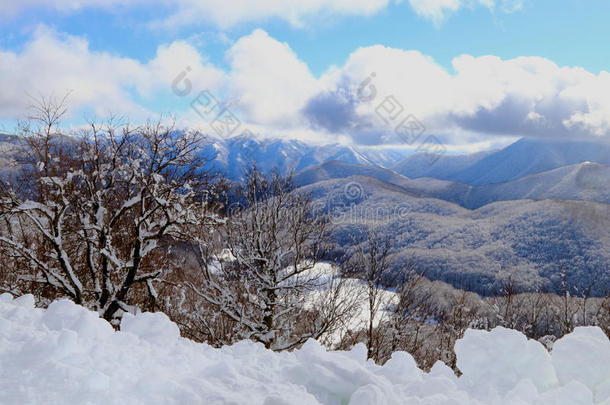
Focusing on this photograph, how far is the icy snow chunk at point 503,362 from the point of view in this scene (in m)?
4.72

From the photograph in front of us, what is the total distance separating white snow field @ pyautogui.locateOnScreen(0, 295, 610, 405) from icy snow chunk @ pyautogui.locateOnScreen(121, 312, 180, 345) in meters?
0.01

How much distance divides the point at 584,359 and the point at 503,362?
0.89 metres

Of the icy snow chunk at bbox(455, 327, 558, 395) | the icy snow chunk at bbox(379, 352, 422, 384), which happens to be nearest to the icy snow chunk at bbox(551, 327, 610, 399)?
the icy snow chunk at bbox(455, 327, 558, 395)

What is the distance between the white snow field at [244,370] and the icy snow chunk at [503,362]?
0.01 meters

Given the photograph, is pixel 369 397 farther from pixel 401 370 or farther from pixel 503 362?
pixel 503 362

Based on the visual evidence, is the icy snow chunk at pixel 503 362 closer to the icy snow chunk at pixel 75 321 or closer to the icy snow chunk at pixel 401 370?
the icy snow chunk at pixel 401 370

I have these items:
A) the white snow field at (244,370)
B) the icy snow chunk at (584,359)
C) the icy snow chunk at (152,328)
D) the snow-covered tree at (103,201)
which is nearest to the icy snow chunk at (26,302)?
the white snow field at (244,370)

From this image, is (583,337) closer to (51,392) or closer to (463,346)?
(463,346)

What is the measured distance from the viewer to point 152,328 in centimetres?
513

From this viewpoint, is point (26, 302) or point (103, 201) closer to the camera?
point (26, 302)

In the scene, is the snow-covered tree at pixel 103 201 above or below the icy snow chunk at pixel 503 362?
above

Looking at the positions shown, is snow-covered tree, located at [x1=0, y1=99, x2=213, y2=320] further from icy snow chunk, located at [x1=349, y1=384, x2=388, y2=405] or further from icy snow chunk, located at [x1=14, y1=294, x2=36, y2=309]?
icy snow chunk, located at [x1=349, y1=384, x2=388, y2=405]

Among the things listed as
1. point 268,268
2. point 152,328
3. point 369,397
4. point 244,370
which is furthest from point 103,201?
point 369,397

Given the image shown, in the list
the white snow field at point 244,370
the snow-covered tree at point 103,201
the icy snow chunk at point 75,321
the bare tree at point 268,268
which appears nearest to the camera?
the white snow field at point 244,370
